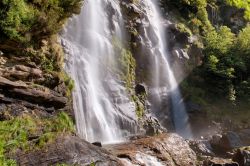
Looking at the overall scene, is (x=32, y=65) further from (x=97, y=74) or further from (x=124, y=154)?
(x=97, y=74)

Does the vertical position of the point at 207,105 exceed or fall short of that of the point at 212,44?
it falls short

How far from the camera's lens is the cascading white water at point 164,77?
25328mm

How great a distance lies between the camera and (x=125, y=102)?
20797mm

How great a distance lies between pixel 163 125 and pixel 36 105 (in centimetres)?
1365

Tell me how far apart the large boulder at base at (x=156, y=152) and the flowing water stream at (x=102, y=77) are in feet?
9.21

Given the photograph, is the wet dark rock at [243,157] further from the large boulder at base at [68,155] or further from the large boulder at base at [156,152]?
the large boulder at base at [68,155]

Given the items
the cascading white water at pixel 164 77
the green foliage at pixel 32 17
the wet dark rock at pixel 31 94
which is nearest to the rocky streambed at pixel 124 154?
the wet dark rock at pixel 31 94

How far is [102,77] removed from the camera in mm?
20078

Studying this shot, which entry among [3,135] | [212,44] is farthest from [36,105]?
[212,44]

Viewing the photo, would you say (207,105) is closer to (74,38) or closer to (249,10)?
(74,38)

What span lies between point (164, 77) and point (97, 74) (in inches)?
306

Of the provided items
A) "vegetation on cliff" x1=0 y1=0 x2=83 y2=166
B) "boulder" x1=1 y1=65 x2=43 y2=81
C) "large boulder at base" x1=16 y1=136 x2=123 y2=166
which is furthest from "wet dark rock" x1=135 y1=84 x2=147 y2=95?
"large boulder at base" x1=16 y1=136 x2=123 y2=166

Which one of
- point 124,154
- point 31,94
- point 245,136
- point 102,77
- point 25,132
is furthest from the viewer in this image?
point 245,136

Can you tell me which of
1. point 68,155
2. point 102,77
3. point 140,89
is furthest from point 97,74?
point 68,155
